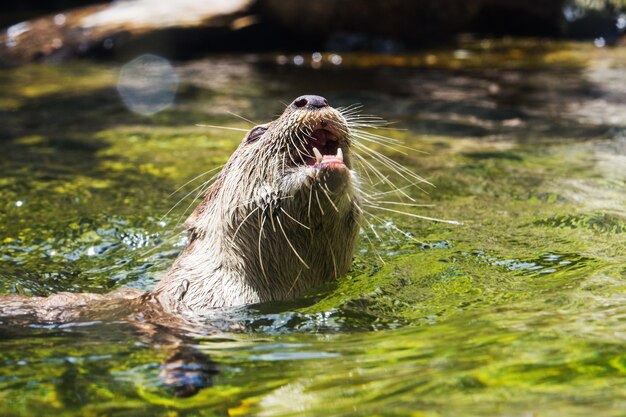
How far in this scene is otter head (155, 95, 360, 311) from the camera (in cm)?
423

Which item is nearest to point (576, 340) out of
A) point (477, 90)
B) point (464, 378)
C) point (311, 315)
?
point (464, 378)

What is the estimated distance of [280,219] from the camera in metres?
4.37

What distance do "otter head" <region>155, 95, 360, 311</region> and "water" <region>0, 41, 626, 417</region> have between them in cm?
17

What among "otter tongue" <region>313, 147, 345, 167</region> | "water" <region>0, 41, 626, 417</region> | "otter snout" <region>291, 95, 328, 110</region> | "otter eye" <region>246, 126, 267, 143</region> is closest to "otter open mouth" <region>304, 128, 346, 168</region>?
"otter tongue" <region>313, 147, 345, 167</region>

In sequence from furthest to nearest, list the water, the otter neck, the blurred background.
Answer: the blurred background
the otter neck
the water

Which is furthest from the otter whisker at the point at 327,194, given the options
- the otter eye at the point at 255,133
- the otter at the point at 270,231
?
the otter eye at the point at 255,133

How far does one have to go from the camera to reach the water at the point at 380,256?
3174 millimetres

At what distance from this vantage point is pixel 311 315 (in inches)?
169

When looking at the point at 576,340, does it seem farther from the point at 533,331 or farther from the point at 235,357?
the point at 235,357

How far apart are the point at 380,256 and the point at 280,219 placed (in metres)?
1.17

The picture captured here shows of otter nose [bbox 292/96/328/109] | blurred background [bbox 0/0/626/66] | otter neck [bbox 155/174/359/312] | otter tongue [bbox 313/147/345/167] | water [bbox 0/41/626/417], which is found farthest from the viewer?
blurred background [bbox 0/0/626/66]

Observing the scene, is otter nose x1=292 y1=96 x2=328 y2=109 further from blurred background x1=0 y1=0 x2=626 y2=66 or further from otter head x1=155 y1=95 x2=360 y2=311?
blurred background x1=0 y1=0 x2=626 y2=66

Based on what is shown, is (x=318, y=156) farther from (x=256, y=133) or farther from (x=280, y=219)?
(x=256, y=133)

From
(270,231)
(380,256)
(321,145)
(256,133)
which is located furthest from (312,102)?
(380,256)
